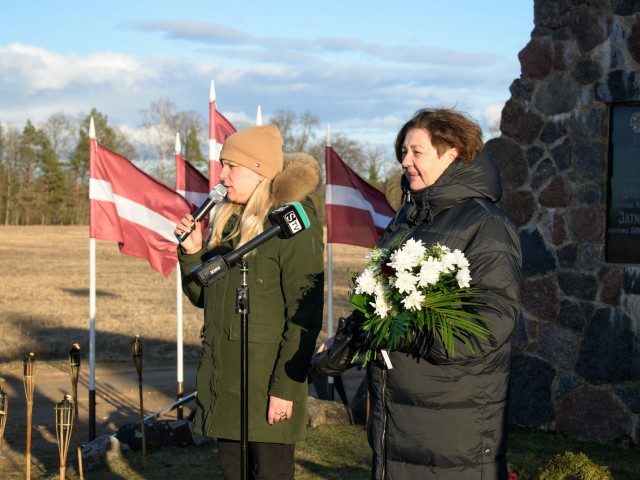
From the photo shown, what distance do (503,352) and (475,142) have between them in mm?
773

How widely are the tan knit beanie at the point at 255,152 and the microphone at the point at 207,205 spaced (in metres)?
Answer: 0.15

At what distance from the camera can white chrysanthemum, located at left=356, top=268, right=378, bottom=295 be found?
129 inches

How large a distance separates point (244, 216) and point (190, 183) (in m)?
4.42

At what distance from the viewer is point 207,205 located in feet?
13.2

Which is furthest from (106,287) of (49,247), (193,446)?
(49,247)

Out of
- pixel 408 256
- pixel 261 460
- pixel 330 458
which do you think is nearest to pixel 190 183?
pixel 330 458

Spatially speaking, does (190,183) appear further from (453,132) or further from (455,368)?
(455,368)

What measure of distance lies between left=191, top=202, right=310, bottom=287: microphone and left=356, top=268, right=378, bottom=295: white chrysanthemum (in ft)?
1.65

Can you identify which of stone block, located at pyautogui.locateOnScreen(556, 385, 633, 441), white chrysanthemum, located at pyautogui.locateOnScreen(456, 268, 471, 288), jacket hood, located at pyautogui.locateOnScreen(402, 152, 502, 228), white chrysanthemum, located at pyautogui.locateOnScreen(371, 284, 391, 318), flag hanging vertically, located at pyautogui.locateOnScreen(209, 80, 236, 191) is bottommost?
stone block, located at pyautogui.locateOnScreen(556, 385, 633, 441)

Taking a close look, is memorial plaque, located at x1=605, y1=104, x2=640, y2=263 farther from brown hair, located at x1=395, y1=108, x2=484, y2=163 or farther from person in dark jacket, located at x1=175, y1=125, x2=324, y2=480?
brown hair, located at x1=395, y1=108, x2=484, y2=163

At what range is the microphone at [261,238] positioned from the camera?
3594 mm

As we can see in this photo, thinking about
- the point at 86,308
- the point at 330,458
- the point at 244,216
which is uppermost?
the point at 244,216

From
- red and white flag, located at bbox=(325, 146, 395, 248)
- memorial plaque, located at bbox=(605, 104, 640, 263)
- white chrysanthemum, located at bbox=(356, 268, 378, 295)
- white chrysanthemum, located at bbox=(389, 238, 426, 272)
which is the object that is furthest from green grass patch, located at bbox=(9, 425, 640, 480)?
white chrysanthemum, located at bbox=(389, 238, 426, 272)

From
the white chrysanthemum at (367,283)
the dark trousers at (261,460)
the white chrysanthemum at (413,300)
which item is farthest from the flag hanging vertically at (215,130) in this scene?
the white chrysanthemum at (413,300)
